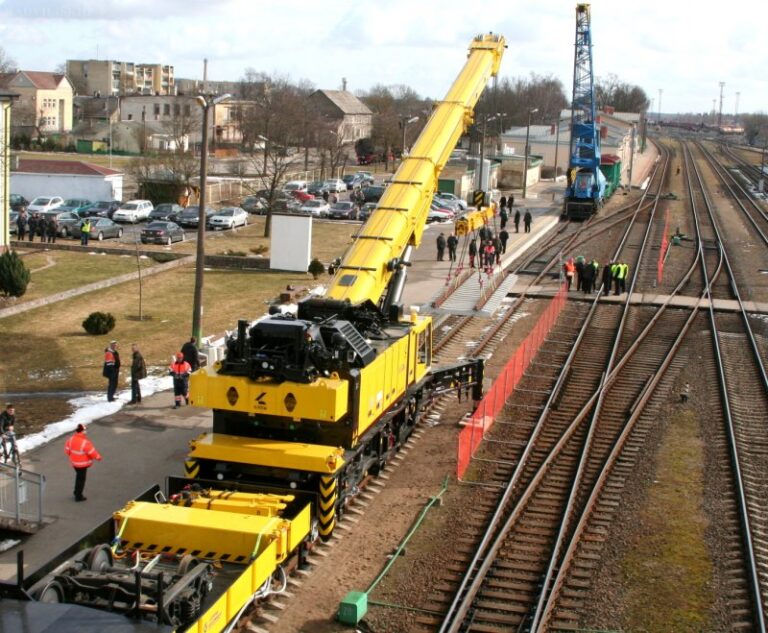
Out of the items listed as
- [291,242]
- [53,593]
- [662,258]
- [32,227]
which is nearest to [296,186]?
[32,227]

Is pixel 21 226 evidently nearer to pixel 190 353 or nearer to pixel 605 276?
pixel 605 276

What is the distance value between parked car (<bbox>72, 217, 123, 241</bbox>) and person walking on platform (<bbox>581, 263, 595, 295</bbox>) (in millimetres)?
22604

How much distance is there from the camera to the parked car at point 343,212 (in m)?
59.4

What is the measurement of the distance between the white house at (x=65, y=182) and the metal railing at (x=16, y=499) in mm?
45584

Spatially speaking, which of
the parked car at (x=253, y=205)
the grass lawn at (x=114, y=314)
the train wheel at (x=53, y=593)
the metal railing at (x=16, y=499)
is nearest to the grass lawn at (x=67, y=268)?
the grass lawn at (x=114, y=314)

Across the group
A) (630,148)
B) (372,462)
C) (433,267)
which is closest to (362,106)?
(630,148)

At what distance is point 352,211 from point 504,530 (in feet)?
149

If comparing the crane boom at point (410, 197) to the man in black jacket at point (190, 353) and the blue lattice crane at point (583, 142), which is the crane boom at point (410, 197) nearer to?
the man in black jacket at point (190, 353)

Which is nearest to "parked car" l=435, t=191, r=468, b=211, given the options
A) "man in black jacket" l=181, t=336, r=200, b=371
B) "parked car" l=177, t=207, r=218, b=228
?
"parked car" l=177, t=207, r=218, b=228

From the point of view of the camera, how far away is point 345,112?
11506 cm

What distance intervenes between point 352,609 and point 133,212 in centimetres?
4308

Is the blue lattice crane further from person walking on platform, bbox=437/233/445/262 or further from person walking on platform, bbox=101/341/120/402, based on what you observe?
person walking on platform, bbox=101/341/120/402

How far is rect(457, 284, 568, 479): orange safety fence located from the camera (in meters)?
18.6

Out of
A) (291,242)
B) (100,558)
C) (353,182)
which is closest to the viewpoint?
(100,558)
